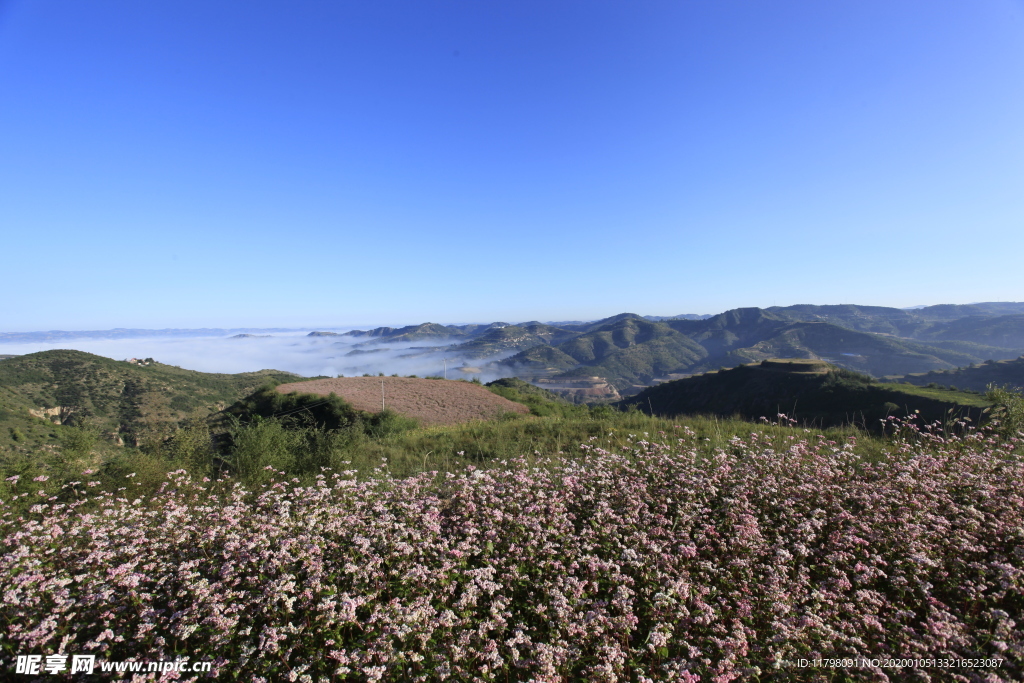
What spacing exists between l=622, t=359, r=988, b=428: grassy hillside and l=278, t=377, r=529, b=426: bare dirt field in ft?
54.7

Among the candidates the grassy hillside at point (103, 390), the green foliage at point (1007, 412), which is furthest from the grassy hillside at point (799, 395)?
the grassy hillside at point (103, 390)

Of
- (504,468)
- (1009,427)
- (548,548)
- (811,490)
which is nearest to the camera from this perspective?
(548,548)

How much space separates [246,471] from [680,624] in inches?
281

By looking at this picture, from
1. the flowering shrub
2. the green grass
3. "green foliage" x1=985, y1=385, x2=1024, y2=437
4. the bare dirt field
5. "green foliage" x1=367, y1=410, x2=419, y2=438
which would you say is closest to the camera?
the flowering shrub

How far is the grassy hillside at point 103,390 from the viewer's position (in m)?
47.3

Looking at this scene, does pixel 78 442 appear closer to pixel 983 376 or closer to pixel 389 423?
pixel 389 423

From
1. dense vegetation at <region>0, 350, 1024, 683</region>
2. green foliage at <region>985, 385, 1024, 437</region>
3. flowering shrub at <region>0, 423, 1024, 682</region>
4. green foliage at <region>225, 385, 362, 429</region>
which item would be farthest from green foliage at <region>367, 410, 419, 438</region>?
green foliage at <region>985, 385, 1024, 437</region>

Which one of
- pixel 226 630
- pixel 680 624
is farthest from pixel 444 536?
pixel 680 624

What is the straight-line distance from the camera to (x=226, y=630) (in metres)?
3.00

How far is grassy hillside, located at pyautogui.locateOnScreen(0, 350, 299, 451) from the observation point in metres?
47.3

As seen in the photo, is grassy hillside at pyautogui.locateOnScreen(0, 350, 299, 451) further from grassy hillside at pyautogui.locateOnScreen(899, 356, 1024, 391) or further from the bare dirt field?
grassy hillside at pyautogui.locateOnScreen(899, 356, 1024, 391)

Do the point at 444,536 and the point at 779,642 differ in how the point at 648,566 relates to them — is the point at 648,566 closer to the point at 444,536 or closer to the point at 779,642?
the point at 779,642

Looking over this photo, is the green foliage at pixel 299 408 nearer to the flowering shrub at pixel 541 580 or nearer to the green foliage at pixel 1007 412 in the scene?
the flowering shrub at pixel 541 580

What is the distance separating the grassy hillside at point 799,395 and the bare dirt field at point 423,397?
54.7 feet
